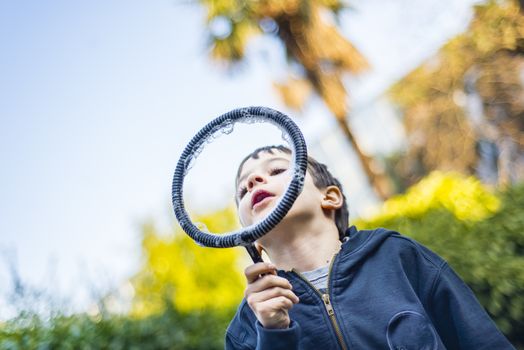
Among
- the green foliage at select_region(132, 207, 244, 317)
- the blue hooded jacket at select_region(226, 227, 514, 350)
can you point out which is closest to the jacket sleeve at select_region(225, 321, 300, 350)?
the blue hooded jacket at select_region(226, 227, 514, 350)

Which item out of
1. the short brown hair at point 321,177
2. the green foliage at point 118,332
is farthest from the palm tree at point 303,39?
the short brown hair at point 321,177

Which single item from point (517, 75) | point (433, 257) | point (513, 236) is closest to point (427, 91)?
point (517, 75)

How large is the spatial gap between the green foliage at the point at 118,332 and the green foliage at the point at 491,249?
2.31 m

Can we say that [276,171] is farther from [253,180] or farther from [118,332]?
[118,332]

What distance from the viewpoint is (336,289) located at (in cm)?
166

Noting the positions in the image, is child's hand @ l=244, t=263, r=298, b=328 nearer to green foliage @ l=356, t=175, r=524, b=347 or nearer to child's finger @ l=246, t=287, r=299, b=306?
child's finger @ l=246, t=287, r=299, b=306

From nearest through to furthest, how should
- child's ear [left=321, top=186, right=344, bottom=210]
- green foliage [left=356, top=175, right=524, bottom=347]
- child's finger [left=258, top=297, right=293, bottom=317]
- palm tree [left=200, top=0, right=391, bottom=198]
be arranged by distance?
child's finger [left=258, top=297, right=293, bottom=317], child's ear [left=321, top=186, right=344, bottom=210], green foliage [left=356, top=175, right=524, bottom=347], palm tree [left=200, top=0, right=391, bottom=198]

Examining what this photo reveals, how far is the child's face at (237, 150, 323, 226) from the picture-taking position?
1.72 meters

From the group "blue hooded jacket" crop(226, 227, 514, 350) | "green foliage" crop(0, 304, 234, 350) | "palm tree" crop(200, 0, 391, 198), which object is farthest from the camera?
"palm tree" crop(200, 0, 391, 198)

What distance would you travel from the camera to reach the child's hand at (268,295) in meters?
1.39

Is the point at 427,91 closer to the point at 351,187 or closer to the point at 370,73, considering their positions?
the point at 370,73

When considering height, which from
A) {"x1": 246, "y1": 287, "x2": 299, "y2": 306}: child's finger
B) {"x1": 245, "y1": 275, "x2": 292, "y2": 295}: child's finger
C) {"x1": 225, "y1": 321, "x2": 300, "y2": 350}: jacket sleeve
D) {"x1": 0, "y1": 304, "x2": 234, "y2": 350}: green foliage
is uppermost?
{"x1": 0, "y1": 304, "x2": 234, "y2": 350}: green foliage

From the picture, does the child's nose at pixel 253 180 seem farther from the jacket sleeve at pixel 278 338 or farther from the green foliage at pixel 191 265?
the green foliage at pixel 191 265

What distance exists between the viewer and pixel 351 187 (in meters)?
23.3
